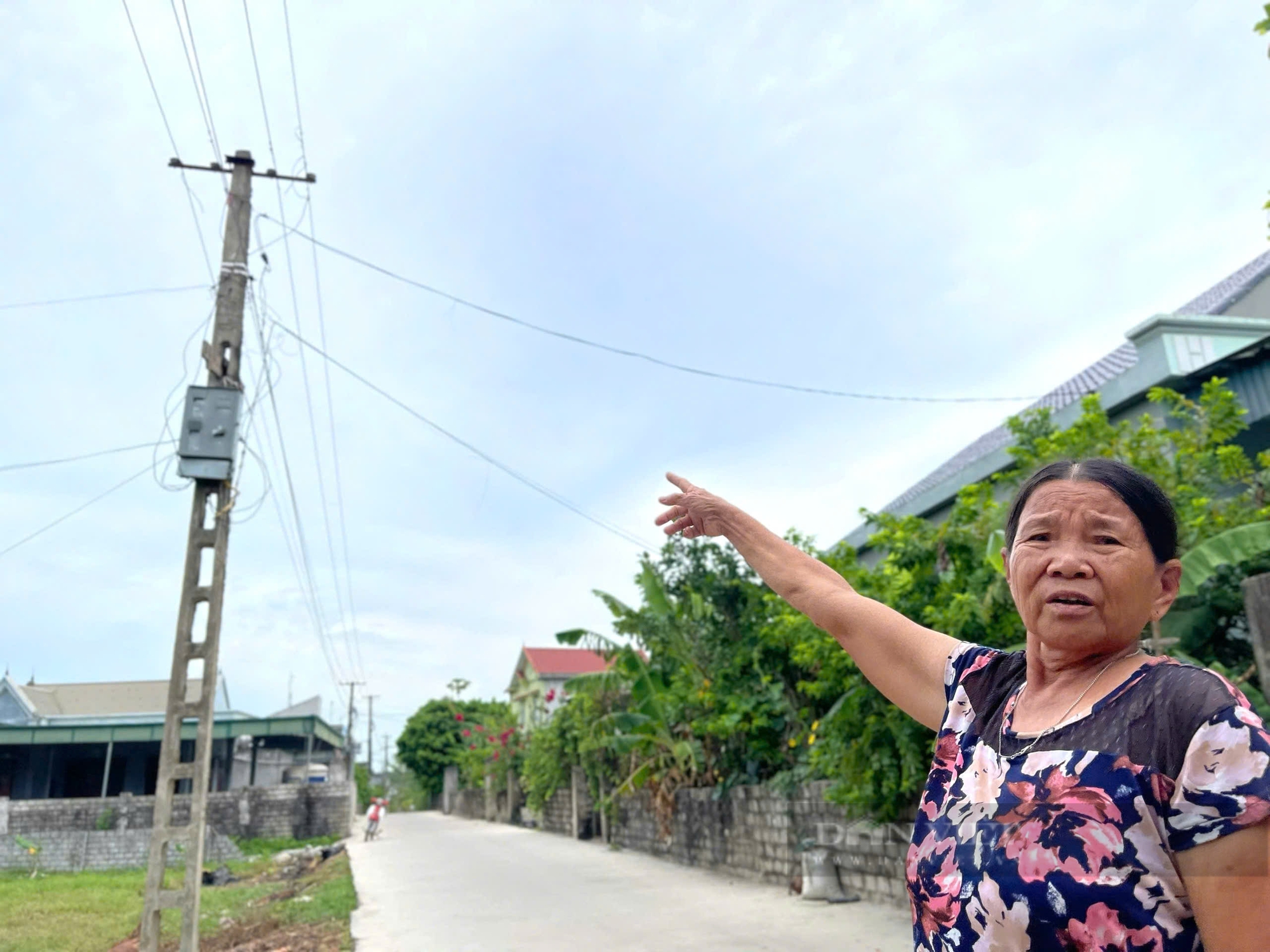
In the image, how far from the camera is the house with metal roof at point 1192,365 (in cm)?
779

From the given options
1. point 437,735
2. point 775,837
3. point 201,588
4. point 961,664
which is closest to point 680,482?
point 961,664

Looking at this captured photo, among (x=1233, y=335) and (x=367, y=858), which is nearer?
(x=1233, y=335)

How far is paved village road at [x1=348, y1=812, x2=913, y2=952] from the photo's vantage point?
766 centimetres

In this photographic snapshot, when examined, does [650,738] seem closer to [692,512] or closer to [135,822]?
[692,512]

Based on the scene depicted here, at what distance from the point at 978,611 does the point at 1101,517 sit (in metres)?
5.39

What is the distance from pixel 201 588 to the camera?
7.91m

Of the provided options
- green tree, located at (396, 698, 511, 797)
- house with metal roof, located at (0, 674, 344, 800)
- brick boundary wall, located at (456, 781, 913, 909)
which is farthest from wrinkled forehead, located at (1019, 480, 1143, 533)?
green tree, located at (396, 698, 511, 797)

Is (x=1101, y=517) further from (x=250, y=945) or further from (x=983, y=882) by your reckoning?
(x=250, y=945)

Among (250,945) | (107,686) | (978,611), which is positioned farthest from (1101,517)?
(107,686)

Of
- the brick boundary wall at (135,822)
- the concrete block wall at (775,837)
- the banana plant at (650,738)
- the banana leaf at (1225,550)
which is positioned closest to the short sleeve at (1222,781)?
the banana leaf at (1225,550)

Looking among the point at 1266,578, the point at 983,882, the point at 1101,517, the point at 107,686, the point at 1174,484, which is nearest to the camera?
the point at 983,882

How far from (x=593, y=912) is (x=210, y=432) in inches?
247

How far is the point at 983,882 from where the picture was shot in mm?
1174

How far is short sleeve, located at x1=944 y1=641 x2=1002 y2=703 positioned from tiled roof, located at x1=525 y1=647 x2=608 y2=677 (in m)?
43.9
